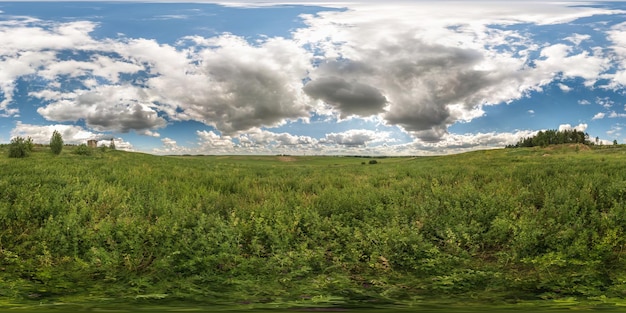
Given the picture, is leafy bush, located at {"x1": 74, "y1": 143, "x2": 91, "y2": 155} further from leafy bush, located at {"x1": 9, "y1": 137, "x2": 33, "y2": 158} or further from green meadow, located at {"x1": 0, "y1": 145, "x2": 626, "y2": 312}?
green meadow, located at {"x1": 0, "y1": 145, "x2": 626, "y2": 312}

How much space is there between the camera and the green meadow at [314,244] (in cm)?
610

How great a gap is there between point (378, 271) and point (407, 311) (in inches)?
131

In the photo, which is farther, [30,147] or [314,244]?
[30,147]

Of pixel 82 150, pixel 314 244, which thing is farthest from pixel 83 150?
pixel 314 244

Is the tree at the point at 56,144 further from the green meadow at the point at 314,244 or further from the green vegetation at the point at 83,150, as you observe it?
the green meadow at the point at 314,244

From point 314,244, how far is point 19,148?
799 inches

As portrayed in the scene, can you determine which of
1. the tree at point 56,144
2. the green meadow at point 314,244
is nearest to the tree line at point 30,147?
the tree at point 56,144

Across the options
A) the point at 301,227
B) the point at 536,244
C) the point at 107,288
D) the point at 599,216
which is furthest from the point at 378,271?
the point at 599,216

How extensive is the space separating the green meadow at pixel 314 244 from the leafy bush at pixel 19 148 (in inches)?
307

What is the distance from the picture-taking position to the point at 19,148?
21156 millimetres

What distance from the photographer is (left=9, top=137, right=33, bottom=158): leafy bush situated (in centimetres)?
2086

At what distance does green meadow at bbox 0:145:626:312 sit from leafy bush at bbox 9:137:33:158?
781 centimetres

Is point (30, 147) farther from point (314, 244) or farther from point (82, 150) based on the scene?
point (314, 244)

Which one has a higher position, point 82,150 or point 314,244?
point 82,150
